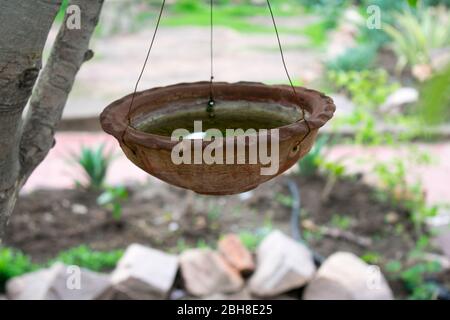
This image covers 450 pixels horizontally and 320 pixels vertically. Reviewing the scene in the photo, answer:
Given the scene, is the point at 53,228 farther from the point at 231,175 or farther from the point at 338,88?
the point at 338,88

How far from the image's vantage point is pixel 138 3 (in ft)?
40.1

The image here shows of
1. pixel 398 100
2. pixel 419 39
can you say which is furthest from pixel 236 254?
pixel 419 39

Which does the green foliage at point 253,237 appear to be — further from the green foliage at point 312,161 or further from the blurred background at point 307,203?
the green foliage at point 312,161

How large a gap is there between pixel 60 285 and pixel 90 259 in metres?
0.53

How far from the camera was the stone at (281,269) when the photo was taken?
3.14 metres

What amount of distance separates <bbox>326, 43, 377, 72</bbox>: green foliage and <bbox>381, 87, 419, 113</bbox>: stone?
2.78ft

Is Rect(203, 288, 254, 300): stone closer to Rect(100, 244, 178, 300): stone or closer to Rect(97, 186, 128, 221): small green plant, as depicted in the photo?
Rect(100, 244, 178, 300): stone

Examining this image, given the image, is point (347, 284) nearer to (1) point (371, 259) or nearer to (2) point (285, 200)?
(1) point (371, 259)

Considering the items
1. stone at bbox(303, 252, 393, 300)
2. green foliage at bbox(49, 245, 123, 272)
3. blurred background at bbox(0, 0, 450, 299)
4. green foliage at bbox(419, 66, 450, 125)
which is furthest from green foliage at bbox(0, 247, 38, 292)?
green foliage at bbox(419, 66, 450, 125)

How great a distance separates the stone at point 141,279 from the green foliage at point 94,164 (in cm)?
107

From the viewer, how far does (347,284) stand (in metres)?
3.13

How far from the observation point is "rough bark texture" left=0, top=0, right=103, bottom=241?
4.89ft
